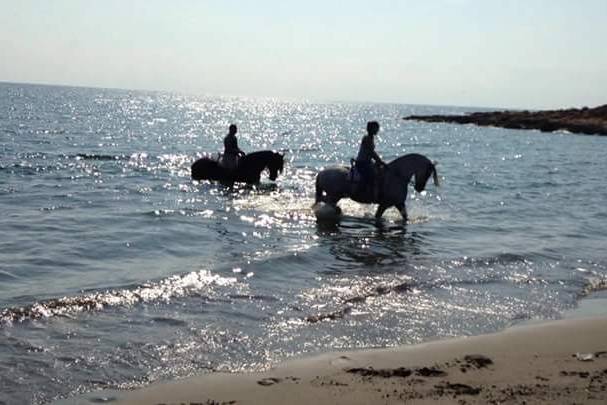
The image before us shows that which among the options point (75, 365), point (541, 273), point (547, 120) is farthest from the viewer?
point (547, 120)

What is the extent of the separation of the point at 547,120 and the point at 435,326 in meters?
81.8

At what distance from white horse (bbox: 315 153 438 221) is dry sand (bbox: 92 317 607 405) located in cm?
914

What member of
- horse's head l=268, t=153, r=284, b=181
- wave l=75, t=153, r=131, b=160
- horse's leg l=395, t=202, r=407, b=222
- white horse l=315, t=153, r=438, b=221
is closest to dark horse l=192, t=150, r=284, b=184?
horse's head l=268, t=153, r=284, b=181

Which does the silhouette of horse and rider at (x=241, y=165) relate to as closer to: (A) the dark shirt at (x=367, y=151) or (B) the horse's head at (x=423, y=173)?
(A) the dark shirt at (x=367, y=151)

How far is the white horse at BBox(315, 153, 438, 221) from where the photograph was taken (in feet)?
55.6

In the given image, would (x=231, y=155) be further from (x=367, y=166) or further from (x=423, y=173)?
(x=423, y=173)

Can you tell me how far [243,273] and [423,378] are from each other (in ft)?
17.7

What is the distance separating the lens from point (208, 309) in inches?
368

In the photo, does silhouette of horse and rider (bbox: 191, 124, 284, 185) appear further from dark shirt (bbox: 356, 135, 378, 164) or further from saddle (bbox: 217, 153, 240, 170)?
dark shirt (bbox: 356, 135, 378, 164)

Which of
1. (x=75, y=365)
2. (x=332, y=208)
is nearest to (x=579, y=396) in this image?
(x=75, y=365)

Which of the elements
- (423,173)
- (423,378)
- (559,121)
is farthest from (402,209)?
(559,121)

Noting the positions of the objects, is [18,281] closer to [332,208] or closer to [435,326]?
[435,326]

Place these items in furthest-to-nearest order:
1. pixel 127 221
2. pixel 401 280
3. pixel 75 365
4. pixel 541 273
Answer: pixel 127 221 → pixel 541 273 → pixel 401 280 → pixel 75 365

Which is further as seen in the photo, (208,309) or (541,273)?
(541,273)
